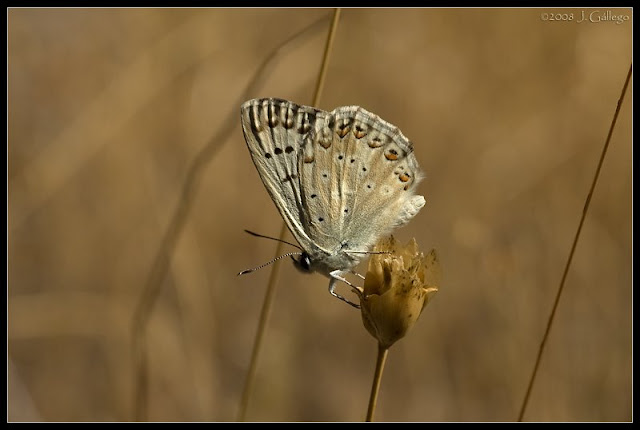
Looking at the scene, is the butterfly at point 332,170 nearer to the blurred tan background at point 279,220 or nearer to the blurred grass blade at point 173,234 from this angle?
the blurred grass blade at point 173,234

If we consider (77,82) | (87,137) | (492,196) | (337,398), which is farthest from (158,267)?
(77,82)

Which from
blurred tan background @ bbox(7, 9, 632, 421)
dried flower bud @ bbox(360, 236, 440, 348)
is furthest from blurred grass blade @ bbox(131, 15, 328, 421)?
blurred tan background @ bbox(7, 9, 632, 421)

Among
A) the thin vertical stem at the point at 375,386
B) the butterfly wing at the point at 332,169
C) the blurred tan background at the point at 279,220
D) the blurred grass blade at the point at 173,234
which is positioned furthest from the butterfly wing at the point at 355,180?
the blurred tan background at the point at 279,220

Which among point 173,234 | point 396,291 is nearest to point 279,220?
point 173,234

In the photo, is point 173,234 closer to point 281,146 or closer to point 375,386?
point 281,146

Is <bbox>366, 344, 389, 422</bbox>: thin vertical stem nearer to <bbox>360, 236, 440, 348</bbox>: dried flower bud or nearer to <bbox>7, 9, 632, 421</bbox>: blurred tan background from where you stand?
<bbox>360, 236, 440, 348</bbox>: dried flower bud
